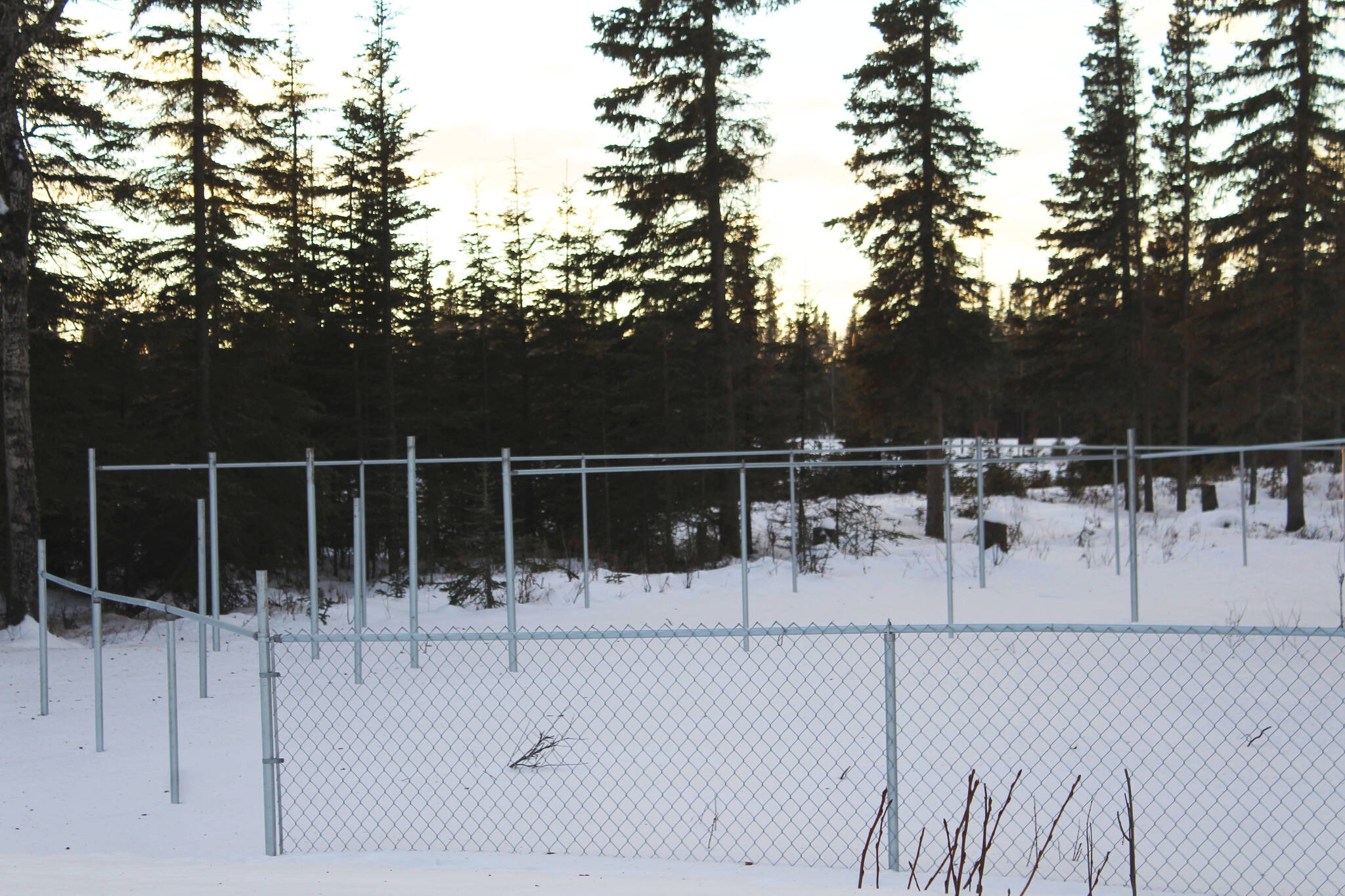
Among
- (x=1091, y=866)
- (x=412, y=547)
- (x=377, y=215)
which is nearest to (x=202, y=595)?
(x=412, y=547)

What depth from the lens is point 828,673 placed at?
27.0 feet

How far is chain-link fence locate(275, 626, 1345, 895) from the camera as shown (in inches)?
192

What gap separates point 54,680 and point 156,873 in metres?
6.61

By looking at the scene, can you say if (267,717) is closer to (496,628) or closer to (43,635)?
(43,635)

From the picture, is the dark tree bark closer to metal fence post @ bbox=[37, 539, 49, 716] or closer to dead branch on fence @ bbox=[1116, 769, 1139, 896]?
metal fence post @ bbox=[37, 539, 49, 716]

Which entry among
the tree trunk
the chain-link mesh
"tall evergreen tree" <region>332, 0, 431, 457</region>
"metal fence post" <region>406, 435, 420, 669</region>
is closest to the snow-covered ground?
the chain-link mesh

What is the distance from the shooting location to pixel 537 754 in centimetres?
630

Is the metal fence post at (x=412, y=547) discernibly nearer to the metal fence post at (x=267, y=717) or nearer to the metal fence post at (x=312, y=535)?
the metal fence post at (x=312, y=535)

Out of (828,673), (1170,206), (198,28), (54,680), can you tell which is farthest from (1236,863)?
(1170,206)

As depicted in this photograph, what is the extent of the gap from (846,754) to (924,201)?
15691mm

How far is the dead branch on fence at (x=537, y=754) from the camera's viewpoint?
243 inches

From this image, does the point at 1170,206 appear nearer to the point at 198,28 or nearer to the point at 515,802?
the point at 198,28

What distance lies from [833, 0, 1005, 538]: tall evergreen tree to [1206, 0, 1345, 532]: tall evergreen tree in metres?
5.63

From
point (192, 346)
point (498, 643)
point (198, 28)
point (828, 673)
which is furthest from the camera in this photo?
point (192, 346)
